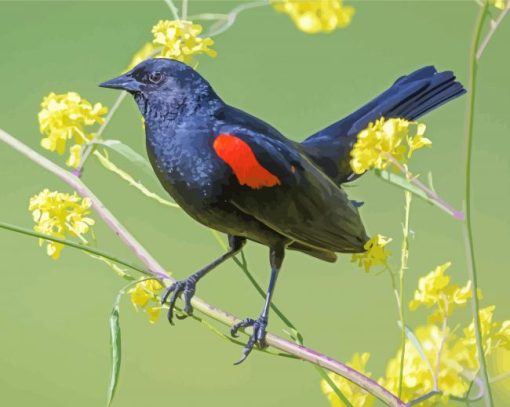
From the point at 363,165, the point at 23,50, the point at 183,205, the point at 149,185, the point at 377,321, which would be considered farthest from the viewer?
the point at 23,50

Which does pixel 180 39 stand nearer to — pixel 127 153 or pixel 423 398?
pixel 127 153

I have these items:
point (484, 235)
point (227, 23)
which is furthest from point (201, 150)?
point (484, 235)

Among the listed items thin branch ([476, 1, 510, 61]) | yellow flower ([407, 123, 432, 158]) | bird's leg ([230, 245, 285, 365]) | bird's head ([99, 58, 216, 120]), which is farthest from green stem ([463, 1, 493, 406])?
bird's head ([99, 58, 216, 120])

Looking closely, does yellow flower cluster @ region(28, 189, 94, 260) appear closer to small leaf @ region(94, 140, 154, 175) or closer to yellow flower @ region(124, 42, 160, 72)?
small leaf @ region(94, 140, 154, 175)

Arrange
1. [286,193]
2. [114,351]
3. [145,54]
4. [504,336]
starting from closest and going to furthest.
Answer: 1. [114,351]
2. [504,336]
3. [145,54]
4. [286,193]

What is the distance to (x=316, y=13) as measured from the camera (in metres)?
0.80

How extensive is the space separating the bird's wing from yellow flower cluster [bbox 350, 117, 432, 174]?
0.44 metres

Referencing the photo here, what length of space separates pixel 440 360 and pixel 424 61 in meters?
4.48

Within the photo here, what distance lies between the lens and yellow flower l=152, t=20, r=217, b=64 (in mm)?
1155

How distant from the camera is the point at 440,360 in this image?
1012 millimetres

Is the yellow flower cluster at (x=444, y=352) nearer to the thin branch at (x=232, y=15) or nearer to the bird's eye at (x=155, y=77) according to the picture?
the thin branch at (x=232, y=15)

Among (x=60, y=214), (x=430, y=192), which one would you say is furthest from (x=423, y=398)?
(x=60, y=214)

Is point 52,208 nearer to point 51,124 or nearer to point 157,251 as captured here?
point 51,124

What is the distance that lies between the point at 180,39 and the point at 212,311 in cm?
31
